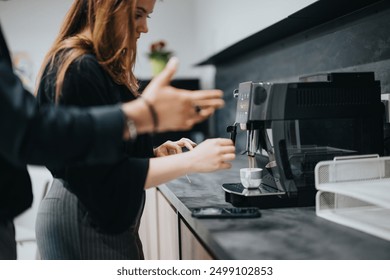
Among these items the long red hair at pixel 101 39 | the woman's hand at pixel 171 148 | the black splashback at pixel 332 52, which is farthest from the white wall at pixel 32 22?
the long red hair at pixel 101 39

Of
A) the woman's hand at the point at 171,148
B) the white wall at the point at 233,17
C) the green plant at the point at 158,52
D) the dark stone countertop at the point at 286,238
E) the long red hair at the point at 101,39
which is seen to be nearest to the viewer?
the dark stone countertop at the point at 286,238

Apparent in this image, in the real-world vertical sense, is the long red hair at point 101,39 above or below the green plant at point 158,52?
below

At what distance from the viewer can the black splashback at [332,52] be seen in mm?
1444

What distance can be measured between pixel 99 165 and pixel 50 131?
0.74 ft

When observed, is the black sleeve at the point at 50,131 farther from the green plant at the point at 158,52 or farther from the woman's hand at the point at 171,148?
the green plant at the point at 158,52

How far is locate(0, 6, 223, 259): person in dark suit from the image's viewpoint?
0.70 metres

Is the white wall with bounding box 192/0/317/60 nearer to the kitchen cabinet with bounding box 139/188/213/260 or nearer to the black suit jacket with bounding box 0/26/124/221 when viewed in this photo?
the kitchen cabinet with bounding box 139/188/213/260

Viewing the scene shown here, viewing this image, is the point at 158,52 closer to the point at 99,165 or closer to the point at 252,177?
the point at 252,177

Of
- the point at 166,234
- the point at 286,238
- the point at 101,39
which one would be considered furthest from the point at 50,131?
the point at 166,234

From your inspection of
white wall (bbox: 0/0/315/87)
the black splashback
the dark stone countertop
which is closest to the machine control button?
the dark stone countertop

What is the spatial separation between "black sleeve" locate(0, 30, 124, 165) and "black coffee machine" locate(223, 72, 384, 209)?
51 centimetres

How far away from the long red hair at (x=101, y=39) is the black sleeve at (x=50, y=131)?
206 mm

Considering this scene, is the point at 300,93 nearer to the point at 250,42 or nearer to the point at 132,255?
the point at 132,255

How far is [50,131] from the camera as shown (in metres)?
0.71
